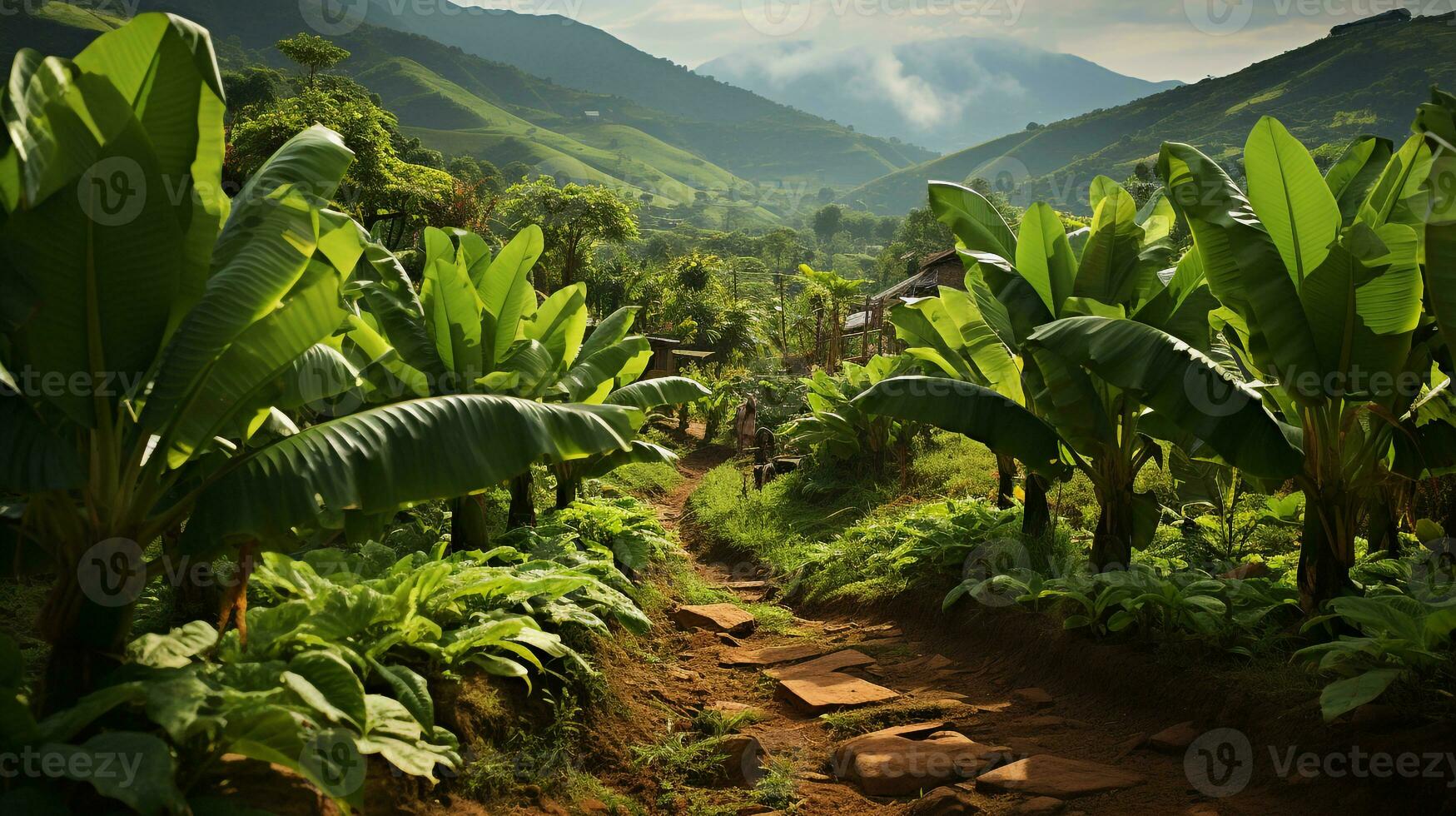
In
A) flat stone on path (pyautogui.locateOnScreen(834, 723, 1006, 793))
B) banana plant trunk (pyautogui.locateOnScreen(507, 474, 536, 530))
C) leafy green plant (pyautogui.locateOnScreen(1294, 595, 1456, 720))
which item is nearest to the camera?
leafy green plant (pyautogui.locateOnScreen(1294, 595, 1456, 720))

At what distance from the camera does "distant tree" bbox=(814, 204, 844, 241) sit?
431 feet

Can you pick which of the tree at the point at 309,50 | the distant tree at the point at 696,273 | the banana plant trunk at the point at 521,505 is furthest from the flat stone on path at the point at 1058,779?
the distant tree at the point at 696,273

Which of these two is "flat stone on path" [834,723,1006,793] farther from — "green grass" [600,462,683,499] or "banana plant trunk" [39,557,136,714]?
"green grass" [600,462,683,499]

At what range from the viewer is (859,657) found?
21.1ft

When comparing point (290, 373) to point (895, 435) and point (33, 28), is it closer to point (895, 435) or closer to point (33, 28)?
point (895, 435)

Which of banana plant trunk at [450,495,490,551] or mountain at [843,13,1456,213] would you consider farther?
mountain at [843,13,1456,213]

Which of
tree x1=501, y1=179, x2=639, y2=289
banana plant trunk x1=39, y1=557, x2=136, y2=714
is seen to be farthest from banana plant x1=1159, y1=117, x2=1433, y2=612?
tree x1=501, y1=179, x2=639, y2=289

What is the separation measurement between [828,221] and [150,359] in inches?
5237

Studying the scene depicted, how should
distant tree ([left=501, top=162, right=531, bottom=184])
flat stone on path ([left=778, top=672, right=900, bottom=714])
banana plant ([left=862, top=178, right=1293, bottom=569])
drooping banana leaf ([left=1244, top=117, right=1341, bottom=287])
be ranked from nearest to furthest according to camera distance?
1. drooping banana leaf ([left=1244, top=117, right=1341, bottom=287])
2. flat stone on path ([left=778, top=672, right=900, bottom=714])
3. banana plant ([left=862, top=178, right=1293, bottom=569])
4. distant tree ([left=501, top=162, right=531, bottom=184])

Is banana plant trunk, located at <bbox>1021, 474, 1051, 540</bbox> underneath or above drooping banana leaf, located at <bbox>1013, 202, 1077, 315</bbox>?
underneath

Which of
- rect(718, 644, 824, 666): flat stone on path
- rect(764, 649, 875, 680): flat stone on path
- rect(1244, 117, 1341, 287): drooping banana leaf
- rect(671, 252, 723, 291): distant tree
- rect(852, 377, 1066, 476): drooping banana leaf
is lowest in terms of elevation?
rect(718, 644, 824, 666): flat stone on path

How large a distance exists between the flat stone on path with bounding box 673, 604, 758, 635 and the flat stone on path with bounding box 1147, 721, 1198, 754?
3.46 m

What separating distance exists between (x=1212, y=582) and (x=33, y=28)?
9248 cm

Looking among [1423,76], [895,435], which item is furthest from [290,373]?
[1423,76]
